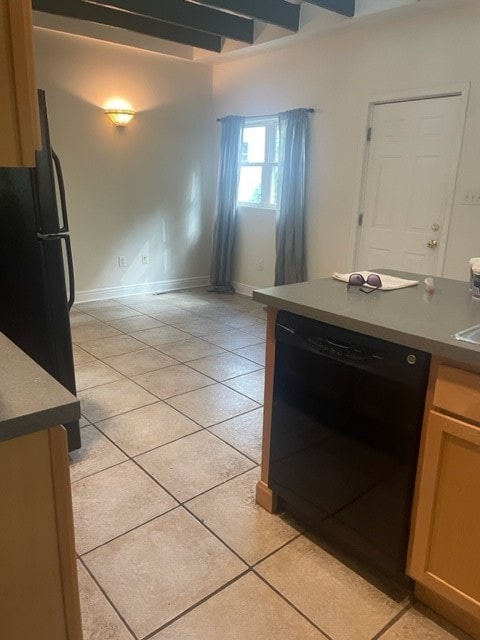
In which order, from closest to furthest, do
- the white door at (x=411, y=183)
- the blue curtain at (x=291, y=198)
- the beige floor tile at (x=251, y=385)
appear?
the beige floor tile at (x=251, y=385)
the white door at (x=411, y=183)
the blue curtain at (x=291, y=198)

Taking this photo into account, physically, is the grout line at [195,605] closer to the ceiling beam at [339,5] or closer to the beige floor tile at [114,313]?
the beige floor tile at [114,313]

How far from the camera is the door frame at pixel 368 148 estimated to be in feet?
11.6

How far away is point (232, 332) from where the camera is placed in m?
A: 4.34

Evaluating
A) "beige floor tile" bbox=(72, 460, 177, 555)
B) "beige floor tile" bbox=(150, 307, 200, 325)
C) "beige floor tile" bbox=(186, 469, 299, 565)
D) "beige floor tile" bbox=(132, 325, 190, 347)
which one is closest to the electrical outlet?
"beige floor tile" bbox=(132, 325, 190, 347)

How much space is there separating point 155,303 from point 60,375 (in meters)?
3.09

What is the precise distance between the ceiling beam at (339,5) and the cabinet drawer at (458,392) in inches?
134

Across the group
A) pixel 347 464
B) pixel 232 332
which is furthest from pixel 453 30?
pixel 347 464

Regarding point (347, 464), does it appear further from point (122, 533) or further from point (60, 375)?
point (60, 375)

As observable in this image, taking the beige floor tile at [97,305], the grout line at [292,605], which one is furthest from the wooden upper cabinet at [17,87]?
the beige floor tile at [97,305]

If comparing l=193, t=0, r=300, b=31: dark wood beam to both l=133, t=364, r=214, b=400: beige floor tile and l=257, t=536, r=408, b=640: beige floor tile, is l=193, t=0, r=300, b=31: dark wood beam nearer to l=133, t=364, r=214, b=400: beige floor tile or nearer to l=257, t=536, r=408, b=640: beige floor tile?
l=133, t=364, r=214, b=400: beige floor tile

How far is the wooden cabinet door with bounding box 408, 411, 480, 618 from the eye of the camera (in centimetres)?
129

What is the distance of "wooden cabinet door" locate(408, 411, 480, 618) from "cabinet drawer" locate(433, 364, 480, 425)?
32mm

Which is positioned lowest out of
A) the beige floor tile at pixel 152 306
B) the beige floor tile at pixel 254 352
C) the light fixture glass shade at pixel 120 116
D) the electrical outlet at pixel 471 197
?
the beige floor tile at pixel 254 352

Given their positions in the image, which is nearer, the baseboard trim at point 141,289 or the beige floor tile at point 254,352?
the beige floor tile at point 254,352
